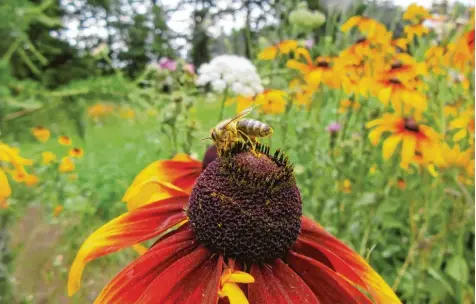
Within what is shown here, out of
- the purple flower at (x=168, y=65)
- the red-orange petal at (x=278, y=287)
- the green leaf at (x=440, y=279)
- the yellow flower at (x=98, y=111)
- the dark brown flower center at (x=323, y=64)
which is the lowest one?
the yellow flower at (x=98, y=111)

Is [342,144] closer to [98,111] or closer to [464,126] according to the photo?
[464,126]

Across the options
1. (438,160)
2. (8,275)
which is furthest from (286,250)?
(8,275)

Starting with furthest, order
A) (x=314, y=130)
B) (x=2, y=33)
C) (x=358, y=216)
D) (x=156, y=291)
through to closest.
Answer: (x=2, y=33) < (x=314, y=130) < (x=358, y=216) < (x=156, y=291)

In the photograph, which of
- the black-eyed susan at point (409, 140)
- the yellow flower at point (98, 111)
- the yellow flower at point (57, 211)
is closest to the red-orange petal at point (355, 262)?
the black-eyed susan at point (409, 140)

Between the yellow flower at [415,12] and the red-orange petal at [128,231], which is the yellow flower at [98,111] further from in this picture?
the red-orange petal at [128,231]

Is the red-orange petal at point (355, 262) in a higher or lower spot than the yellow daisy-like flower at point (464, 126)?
higher

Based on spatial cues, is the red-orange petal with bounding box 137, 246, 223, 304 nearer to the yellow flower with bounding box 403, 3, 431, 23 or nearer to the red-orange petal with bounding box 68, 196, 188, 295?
the red-orange petal with bounding box 68, 196, 188, 295

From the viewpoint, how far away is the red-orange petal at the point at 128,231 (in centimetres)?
67

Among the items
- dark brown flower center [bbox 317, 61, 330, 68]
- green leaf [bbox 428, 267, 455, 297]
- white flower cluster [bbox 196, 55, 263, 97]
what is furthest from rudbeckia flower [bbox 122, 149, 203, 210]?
dark brown flower center [bbox 317, 61, 330, 68]

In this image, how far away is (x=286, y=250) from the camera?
655 mm

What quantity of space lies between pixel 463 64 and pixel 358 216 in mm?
606

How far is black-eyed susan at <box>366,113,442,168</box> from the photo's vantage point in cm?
142

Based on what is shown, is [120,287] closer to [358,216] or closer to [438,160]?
[438,160]

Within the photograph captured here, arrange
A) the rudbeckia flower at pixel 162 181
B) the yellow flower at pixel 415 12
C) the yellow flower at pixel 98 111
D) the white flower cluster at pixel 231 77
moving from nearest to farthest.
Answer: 1. the rudbeckia flower at pixel 162 181
2. the white flower cluster at pixel 231 77
3. the yellow flower at pixel 415 12
4. the yellow flower at pixel 98 111
